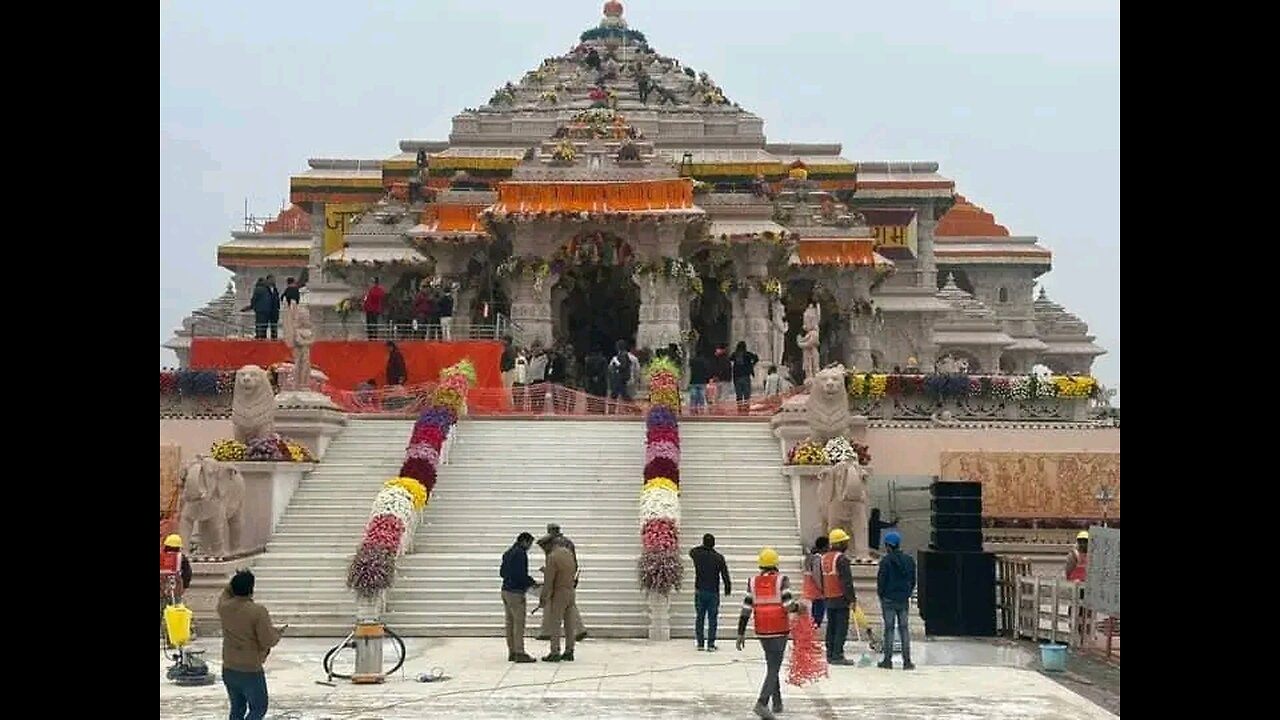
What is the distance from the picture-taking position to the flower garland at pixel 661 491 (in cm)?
2050

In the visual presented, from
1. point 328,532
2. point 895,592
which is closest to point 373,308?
point 328,532

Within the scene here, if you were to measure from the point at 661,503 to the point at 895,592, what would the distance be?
220 inches

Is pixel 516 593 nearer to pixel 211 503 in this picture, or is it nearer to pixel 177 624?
pixel 177 624

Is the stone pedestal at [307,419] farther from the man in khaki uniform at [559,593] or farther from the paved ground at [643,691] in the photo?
the man in khaki uniform at [559,593]

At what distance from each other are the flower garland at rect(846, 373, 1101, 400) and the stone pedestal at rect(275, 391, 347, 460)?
927cm

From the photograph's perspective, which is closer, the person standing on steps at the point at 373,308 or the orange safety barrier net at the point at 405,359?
the orange safety barrier net at the point at 405,359

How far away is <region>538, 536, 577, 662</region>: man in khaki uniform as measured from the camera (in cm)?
1830

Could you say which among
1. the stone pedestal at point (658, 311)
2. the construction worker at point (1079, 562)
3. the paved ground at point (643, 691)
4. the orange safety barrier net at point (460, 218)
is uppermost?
the orange safety barrier net at point (460, 218)

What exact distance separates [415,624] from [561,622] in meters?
2.98

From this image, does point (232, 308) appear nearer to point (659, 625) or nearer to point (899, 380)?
point (899, 380)

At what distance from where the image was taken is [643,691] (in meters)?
16.0

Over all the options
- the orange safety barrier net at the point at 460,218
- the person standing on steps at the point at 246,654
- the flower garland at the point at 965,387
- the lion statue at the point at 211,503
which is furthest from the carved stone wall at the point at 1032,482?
the person standing on steps at the point at 246,654

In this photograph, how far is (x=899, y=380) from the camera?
29875mm

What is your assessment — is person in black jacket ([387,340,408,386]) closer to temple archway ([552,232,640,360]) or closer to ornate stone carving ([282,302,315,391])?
ornate stone carving ([282,302,315,391])
